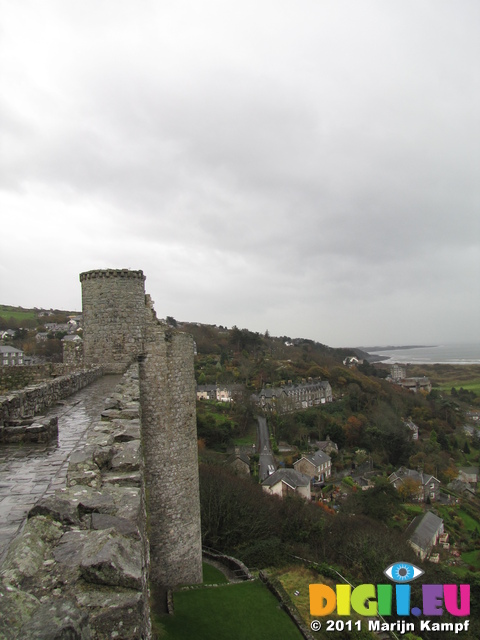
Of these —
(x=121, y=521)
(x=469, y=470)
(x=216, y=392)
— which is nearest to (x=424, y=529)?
(x=469, y=470)

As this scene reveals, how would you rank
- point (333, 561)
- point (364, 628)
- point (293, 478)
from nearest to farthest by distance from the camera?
point (364, 628)
point (333, 561)
point (293, 478)

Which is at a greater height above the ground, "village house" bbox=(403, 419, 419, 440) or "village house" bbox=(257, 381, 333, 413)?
"village house" bbox=(257, 381, 333, 413)

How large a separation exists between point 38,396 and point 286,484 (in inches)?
1124

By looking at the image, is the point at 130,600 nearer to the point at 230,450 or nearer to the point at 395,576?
the point at 395,576

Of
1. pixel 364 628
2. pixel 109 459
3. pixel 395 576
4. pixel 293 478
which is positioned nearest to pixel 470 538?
pixel 293 478

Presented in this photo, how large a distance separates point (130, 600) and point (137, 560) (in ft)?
0.93

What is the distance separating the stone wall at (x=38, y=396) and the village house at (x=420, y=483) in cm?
3727

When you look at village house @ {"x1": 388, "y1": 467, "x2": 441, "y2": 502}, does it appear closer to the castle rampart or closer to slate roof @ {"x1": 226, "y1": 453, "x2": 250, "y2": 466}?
slate roof @ {"x1": 226, "y1": 453, "x2": 250, "y2": 466}

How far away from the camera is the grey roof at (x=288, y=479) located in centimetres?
3281

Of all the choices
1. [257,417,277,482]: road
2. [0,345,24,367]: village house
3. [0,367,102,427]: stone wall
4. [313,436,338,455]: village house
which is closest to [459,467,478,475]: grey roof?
[313,436,338,455]: village house

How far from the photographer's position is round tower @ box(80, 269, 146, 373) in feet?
35.1

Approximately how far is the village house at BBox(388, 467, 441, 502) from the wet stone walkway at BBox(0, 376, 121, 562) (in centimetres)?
3961

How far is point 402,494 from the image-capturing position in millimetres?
37906

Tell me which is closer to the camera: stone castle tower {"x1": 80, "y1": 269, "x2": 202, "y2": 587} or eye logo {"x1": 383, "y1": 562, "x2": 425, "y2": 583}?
stone castle tower {"x1": 80, "y1": 269, "x2": 202, "y2": 587}
